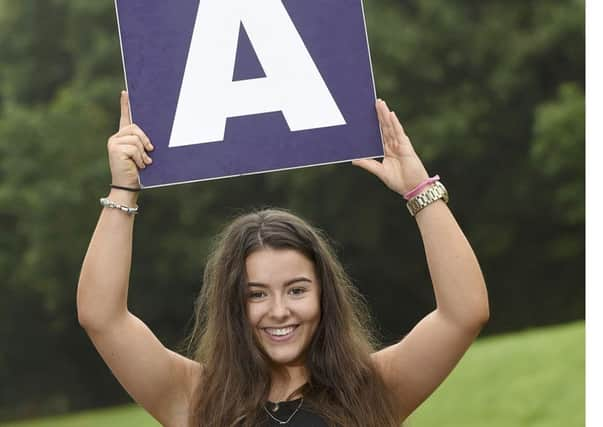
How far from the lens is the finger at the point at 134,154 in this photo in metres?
2.36

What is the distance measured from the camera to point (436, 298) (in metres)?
2.32

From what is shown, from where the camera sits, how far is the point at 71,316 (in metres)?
18.0

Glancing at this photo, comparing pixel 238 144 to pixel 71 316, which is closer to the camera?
pixel 238 144

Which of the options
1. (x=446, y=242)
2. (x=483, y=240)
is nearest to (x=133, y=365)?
(x=446, y=242)

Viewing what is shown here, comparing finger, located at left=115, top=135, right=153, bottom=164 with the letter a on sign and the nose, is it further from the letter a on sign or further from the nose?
the nose

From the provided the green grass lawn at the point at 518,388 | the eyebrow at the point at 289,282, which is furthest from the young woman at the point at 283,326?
the green grass lawn at the point at 518,388

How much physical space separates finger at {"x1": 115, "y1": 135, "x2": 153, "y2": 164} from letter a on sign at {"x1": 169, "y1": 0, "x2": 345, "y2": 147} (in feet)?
0.30

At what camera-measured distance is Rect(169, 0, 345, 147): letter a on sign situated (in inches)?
96.4

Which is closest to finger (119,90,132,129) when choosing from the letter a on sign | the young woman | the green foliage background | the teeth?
the young woman

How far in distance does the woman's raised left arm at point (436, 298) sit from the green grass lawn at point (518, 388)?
201 inches

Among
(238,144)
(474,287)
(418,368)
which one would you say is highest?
(238,144)

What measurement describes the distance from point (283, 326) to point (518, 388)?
572cm
